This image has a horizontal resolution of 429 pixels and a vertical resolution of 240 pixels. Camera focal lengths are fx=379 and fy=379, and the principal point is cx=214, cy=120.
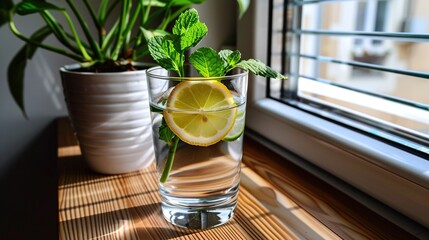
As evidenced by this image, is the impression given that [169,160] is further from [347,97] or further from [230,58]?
[347,97]

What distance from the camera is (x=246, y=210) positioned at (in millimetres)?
538

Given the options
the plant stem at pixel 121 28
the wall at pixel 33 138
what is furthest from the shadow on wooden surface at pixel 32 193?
the plant stem at pixel 121 28

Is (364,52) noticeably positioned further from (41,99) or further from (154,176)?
(41,99)

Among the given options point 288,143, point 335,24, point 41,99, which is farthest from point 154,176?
point 335,24

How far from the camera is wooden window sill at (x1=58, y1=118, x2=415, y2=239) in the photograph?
485mm

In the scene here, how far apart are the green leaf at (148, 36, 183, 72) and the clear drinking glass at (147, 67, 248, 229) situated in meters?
0.02

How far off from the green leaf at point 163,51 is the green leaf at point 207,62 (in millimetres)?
29

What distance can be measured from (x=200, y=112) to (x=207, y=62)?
58 mm

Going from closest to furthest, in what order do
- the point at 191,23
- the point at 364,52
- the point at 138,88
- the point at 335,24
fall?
the point at 191,23 → the point at 138,88 → the point at 335,24 → the point at 364,52

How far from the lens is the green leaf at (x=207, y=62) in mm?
427

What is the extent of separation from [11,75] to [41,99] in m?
0.29

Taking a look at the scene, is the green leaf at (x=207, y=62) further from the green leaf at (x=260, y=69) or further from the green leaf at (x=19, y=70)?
the green leaf at (x=19, y=70)

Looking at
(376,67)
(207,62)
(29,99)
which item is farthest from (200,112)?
(29,99)

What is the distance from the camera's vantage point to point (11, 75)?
26.2 inches
